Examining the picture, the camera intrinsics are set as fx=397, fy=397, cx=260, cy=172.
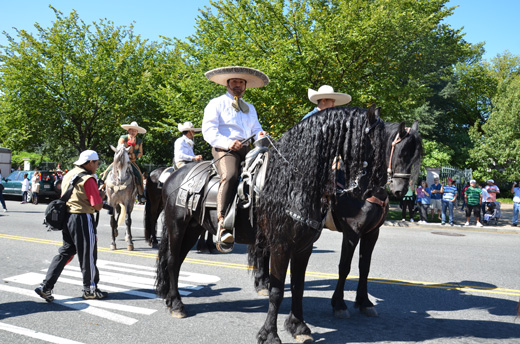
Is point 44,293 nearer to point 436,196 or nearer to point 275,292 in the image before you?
point 275,292

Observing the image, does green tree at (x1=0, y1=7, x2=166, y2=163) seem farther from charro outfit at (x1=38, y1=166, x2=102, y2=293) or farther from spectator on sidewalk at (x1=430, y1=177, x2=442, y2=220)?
charro outfit at (x1=38, y1=166, x2=102, y2=293)

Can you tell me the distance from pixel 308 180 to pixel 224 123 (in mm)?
1487

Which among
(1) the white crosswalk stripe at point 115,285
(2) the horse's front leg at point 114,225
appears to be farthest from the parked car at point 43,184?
(1) the white crosswalk stripe at point 115,285

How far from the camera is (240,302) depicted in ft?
18.1

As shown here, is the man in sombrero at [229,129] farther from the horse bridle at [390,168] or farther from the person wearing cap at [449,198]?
the person wearing cap at [449,198]

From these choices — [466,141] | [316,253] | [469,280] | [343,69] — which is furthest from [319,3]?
[466,141]

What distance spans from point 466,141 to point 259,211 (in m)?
34.4

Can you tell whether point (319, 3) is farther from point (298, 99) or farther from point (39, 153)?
point (39, 153)

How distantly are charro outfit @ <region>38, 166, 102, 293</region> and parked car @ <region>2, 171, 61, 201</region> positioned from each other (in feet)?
61.1

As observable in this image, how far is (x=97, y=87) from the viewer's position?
93.1 ft

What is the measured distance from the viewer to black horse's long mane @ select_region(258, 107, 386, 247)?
3777mm

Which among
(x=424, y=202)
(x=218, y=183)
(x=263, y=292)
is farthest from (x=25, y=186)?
(x=218, y=183)

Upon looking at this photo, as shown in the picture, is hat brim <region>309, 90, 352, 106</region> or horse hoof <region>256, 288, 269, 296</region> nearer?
horse hoof <region>256, 288, 269, 296</region>

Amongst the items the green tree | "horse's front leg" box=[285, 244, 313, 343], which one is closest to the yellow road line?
"horse's front leg" box=[285, 244, 313, 343]
